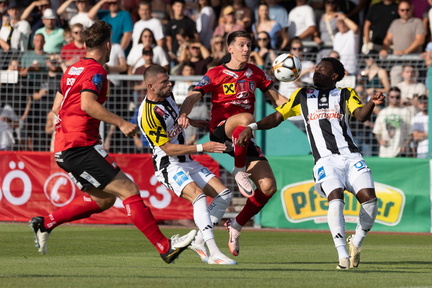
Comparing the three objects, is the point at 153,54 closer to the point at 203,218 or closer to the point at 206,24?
the point at 206,24

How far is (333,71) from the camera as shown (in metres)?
9.62

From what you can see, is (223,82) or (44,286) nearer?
(44,286)

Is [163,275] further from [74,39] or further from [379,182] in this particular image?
[74,39]

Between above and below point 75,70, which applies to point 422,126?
below

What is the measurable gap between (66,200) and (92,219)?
2.18 feet

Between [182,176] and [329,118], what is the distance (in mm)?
1672

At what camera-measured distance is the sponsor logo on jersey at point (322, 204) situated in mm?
15711

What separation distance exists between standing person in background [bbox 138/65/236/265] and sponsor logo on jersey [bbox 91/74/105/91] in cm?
76

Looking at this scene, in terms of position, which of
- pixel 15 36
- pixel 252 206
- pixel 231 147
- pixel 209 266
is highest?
pixel 15 36

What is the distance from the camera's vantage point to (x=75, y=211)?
9.57 m

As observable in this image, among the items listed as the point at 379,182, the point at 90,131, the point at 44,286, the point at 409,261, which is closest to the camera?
the point at 44,286

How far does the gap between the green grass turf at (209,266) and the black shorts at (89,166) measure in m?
0.85

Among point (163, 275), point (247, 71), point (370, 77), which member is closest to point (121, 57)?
point (370, 77)

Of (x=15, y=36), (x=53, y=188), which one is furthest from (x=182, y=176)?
(x=15, y=36)
